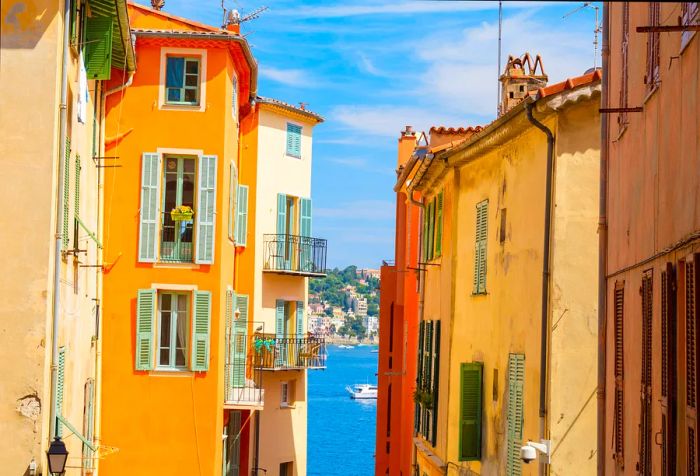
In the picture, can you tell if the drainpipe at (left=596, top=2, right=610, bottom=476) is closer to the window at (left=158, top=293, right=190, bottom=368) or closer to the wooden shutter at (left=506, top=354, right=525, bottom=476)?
the wooden shutter at (left=506, top=354, right=525, bottom=476)

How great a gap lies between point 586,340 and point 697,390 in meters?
7.96

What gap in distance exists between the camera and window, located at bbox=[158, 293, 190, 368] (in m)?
26.4

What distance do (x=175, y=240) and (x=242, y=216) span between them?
8197 millimetres

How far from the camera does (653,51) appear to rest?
37.7 ft

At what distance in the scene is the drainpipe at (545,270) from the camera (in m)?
16.8

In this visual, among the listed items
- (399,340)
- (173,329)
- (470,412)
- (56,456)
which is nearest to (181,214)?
(173,329)

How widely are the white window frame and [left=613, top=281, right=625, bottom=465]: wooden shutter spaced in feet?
47.5

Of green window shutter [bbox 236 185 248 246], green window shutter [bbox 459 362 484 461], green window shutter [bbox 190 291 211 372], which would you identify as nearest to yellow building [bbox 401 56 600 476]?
green window shutter [bbox 459 362 484 461]

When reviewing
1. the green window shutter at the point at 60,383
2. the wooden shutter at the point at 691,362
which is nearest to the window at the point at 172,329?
the green window shutter at the point at 60,383

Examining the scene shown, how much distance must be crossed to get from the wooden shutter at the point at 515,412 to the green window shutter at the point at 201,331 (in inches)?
345

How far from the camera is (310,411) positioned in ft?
628

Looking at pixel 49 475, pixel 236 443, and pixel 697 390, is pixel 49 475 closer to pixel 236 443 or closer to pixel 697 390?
pixel 697 390

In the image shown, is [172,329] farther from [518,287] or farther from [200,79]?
[518,287]

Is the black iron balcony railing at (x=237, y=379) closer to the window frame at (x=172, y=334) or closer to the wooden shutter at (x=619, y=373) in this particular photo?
the window frame at (x=172, y=334)
